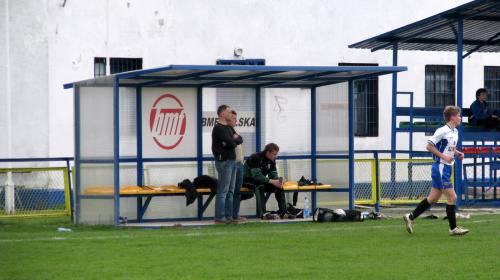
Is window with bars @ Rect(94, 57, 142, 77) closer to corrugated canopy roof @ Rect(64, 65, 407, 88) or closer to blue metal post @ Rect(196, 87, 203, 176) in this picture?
corrugated canopy roof @ Rect(64, 65, 407, 88)

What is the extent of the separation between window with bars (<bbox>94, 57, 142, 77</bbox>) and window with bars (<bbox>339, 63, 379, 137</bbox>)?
6.61 metres

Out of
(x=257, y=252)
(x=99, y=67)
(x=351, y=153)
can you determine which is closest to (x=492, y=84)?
(x=351, y=153)

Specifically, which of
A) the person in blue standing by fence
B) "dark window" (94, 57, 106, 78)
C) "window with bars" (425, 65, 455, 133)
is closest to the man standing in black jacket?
"dark window" (94, 57, 106, 78)

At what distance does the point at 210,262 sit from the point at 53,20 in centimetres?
1262

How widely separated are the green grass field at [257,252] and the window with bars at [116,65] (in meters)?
7.74

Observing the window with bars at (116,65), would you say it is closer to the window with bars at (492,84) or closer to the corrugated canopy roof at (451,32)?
the corrugated canopy roof at (451,32)

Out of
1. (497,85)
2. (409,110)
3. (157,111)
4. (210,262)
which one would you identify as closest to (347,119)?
(157,111)

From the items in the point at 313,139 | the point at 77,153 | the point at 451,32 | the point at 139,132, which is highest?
the point at 451,32

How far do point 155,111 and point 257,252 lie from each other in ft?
18.3

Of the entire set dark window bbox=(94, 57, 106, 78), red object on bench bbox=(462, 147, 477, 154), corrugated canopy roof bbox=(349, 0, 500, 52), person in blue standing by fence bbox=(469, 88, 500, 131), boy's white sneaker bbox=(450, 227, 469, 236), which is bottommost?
boy's white sneaker bbox=(450, 227, 469, 236)

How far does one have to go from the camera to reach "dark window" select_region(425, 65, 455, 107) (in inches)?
1012

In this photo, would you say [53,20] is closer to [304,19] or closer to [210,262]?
[304,19]

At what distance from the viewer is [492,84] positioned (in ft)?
87.5

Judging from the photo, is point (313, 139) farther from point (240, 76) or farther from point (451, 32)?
point (451, 32)
